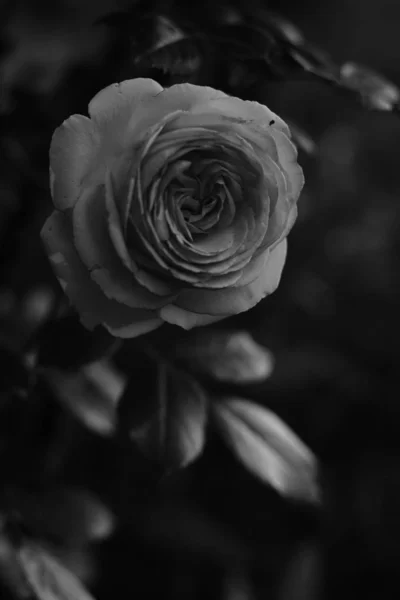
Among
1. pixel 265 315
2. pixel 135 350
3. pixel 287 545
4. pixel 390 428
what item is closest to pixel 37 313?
pixel 135 350

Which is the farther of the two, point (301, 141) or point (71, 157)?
point (301, 141)

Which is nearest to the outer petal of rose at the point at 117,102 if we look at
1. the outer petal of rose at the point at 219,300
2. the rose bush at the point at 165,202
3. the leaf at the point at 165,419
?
the rose bush at the point at 165,202

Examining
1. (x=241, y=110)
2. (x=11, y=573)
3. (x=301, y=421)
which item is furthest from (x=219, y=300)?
(x=301, y=421)

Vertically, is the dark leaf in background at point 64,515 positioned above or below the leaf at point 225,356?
below

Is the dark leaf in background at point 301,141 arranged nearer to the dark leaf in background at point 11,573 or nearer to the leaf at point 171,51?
the leaf at point 171,51

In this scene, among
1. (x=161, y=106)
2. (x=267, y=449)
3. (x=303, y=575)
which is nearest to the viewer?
(x=161, y=106)

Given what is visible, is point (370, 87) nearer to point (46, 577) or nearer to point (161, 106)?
point (161, 106)
